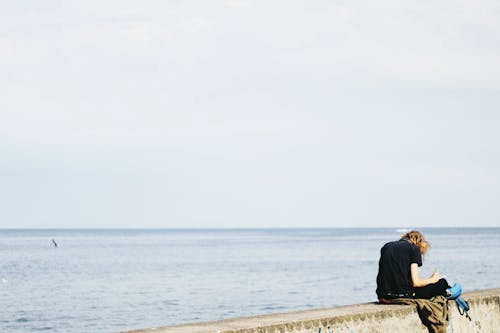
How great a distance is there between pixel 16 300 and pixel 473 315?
28.5 metres

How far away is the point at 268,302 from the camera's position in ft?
99.9

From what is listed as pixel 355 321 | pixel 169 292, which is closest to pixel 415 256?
pixel 355 321

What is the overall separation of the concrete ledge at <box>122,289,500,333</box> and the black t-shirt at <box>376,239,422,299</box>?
304 millimetres

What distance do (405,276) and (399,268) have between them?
10 centimetres

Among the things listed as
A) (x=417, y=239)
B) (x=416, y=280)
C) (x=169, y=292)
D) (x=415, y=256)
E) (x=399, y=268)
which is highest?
(x=417, y=239)

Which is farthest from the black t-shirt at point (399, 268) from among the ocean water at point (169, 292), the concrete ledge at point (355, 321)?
the ocean water at point (169, 292)

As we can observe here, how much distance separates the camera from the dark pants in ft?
25.5

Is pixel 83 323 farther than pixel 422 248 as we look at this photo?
Yes

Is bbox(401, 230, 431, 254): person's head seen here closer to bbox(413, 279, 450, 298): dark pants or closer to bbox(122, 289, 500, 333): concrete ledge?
bbox(413, 279, 450, 298): dark pants

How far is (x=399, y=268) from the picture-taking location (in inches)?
312

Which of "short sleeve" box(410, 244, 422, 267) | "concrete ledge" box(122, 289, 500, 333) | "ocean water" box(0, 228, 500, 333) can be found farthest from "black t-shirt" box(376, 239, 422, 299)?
"ocean water" box(0, 228, 500, 333)

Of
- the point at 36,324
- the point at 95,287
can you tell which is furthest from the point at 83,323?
the point at 95,287

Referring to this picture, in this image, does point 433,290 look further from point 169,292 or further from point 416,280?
point 169,292

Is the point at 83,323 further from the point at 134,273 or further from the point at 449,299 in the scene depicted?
the point at 134,273
